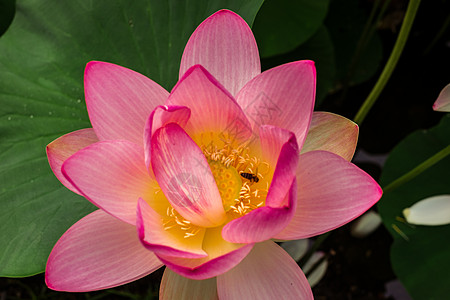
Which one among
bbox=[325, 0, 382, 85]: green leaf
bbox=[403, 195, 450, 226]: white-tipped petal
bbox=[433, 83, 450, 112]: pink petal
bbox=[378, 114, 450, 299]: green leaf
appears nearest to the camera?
bbox=[433, 83, 450, 112]: pink petal

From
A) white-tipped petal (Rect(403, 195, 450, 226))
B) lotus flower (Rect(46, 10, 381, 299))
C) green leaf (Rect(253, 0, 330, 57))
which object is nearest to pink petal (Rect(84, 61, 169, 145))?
lotus flower (Rect(46, 10, 381, 299))

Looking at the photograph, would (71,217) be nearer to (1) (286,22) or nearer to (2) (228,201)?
(2) (228,201)

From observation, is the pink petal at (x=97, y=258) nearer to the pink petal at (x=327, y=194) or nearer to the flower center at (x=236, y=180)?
the flower center at (x=236, y=180)

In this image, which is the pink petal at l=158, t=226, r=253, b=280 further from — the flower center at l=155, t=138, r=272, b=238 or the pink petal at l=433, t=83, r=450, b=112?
the pink petal at l=433, t=83, r=450, b=112

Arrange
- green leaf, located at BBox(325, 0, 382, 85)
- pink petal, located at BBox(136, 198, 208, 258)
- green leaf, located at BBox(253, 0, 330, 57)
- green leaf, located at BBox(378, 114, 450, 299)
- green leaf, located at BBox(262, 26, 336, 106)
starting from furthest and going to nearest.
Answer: green leaf, located at BBox(325, 0, 382, 85) → green leaf, located at BBox(262, 26, 336, 106) → green leaf, located at BBox(253, 0, 330, 57) → green leaf, located at BBox(378, 114, 450, 299) → pink petal, located at BBox(136, 198, 208, 258)

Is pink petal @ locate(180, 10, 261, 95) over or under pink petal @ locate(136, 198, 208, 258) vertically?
over

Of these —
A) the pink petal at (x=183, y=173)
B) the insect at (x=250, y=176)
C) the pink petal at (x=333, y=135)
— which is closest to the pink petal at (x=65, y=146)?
the pink petal at (x=183, y=173)

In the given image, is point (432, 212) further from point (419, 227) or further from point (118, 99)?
point (118, 99)

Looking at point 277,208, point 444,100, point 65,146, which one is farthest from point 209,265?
point 444,100
